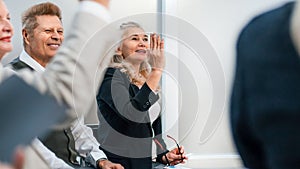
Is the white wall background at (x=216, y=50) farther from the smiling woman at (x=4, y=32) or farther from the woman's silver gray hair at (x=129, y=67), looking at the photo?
the smiling woman at (x=4, y=32)

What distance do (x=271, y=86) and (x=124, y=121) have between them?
1.10 m

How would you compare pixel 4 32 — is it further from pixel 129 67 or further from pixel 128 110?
pixel 129 67

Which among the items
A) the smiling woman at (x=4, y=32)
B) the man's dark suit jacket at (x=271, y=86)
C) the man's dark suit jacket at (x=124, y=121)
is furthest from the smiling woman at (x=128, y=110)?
the man's dark suit jacket at (x=271, y=86)

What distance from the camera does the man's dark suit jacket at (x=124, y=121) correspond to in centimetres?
149

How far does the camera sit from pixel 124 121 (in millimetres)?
1513

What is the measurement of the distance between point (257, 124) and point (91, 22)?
11.0 inches

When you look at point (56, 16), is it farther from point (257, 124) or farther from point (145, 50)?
point (257, 124)

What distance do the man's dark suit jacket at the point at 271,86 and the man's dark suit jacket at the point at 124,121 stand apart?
979 mm

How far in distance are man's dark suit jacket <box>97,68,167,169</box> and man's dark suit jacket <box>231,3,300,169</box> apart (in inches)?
38.5

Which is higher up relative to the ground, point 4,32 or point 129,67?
point 4,32

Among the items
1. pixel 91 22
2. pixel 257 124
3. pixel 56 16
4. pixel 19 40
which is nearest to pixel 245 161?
pixel 257 124

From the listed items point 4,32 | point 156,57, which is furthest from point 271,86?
point 156,57

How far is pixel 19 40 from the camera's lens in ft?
5.88

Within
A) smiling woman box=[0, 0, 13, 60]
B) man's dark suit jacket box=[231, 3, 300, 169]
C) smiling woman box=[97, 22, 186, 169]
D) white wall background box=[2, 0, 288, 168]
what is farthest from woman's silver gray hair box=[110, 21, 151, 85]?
man's dark suit jacket box=[231, 3, 300, 169]
